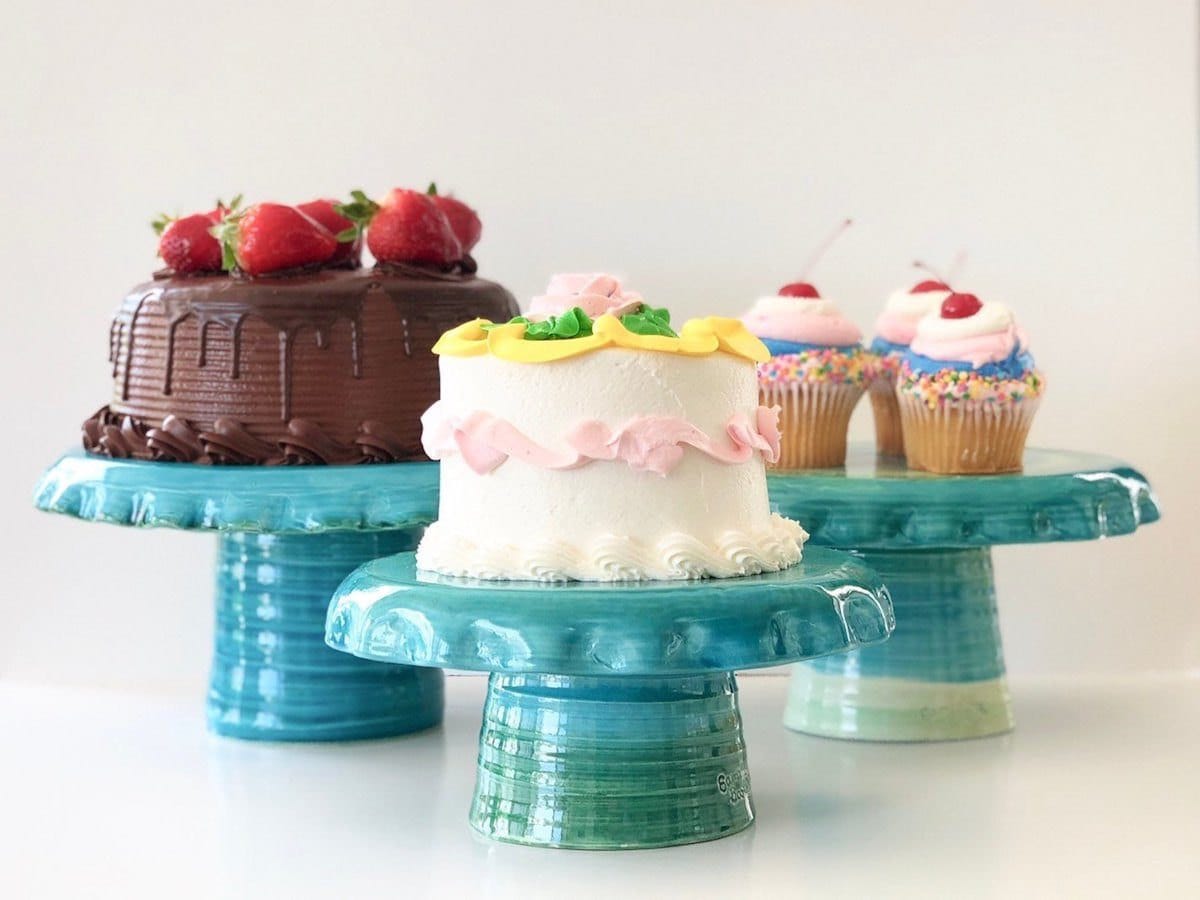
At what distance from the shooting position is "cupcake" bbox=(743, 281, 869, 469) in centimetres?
283

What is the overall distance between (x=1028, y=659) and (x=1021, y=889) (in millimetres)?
1448

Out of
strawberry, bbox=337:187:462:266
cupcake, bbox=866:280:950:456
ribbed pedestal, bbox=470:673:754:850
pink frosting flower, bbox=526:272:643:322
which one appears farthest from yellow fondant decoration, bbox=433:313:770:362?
cupcake, bbox=866:280:950:456

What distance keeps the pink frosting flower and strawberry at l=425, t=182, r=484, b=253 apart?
1.51 feet

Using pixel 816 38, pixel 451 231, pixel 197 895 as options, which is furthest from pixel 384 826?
pixel 816 38

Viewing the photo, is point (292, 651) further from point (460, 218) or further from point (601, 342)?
point (601, 342)

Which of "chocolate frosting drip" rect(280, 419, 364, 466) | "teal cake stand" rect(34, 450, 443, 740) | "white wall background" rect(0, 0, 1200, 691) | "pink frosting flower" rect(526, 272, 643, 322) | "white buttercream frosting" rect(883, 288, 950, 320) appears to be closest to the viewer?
"pink frosting flower" rect(526, 272, 643, 322)

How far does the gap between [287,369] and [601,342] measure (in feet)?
2.31

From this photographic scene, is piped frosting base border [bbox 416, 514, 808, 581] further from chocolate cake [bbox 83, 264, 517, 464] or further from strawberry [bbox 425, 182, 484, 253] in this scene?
strawberry [bbox 425, 182, 484, 253]

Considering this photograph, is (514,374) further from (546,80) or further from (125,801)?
(546,80)

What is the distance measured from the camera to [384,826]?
7.62ft

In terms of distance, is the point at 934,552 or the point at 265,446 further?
the point at 934,552

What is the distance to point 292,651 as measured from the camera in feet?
9.17

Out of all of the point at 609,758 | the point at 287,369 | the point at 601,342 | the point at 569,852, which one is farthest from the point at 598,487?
the point at 287,369

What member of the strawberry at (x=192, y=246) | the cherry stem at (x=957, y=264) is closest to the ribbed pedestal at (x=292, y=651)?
the strawberry at (x=192, y=246)
